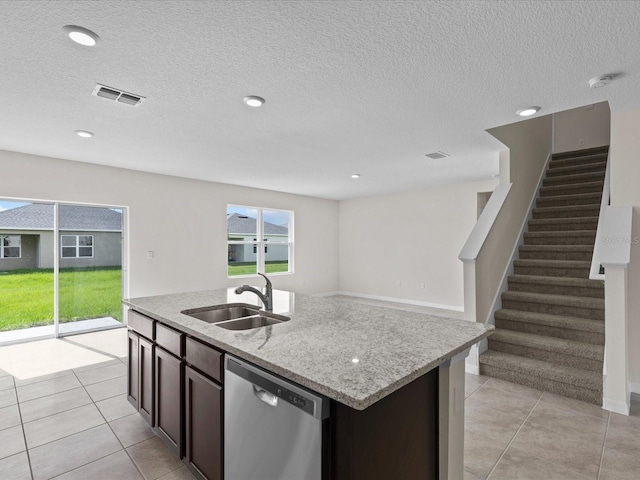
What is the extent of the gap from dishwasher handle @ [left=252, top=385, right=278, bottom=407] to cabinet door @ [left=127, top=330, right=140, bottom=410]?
1392 mm

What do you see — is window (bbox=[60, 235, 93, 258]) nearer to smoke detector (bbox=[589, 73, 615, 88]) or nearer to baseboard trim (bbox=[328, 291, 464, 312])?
baseboard trim (bbox=[328, 291, 464, 312])

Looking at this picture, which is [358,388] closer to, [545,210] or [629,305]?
[629,305]

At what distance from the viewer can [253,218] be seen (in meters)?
6.83

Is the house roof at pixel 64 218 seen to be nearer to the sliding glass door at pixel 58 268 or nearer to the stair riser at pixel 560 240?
the sliding glass door at pixel 58 268

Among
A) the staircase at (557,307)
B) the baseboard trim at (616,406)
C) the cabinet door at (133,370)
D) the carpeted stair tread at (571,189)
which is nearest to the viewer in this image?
the cabinet door at (133,370)

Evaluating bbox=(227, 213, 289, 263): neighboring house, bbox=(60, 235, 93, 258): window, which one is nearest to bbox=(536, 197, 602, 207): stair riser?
bbox=(227, 213, 289, 263): neighboring house

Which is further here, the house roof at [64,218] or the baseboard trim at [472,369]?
the house roof at [64,218]

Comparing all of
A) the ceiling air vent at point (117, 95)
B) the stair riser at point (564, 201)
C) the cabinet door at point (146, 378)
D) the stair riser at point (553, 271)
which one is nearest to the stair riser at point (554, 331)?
the stair riser at point (553, 271)

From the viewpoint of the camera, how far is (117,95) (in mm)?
2510

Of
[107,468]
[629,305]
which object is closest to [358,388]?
[107,468]

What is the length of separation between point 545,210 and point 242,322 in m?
4.70

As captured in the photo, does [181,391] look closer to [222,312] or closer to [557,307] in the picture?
[222,312]

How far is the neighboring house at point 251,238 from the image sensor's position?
21.1 feet

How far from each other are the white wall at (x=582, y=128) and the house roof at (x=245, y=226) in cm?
574
